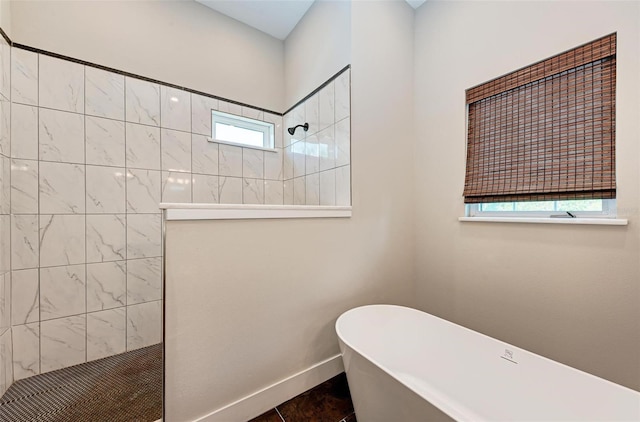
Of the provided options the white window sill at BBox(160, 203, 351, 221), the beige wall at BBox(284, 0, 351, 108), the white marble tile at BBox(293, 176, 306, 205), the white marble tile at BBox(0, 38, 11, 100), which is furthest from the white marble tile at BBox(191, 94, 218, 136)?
the white window sill at BBox(160, 203, 351, 221)

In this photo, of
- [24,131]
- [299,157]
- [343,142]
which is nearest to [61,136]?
[24,131]

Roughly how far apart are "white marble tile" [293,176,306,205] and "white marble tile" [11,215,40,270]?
5.67 feet

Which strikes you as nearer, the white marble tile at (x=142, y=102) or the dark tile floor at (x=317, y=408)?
the dark tile floor at (x=317, y=408)

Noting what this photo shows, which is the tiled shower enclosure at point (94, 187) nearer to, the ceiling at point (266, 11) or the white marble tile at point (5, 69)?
the white marble tile at point (5, 69)

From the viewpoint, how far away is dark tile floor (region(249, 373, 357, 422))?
4.14ft

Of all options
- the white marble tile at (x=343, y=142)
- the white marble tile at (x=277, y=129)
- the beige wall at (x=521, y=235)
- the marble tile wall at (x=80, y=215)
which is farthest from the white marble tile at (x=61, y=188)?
the beige wall at (x=521, y=235)

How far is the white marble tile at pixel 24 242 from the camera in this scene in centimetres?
144

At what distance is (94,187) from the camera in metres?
1.65

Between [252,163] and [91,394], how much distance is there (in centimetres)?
185

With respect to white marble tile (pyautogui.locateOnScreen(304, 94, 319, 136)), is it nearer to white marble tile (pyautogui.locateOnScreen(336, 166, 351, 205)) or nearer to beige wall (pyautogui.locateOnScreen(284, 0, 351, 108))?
→ beige wall (pyautogui.locateOnScreen(284, 0, 351, 108))

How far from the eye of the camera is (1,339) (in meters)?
1.32

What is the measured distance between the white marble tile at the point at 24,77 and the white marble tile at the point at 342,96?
6.22 ft

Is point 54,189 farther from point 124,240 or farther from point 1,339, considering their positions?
point 1,339

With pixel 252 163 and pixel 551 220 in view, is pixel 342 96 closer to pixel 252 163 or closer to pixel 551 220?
pixel 252 163
